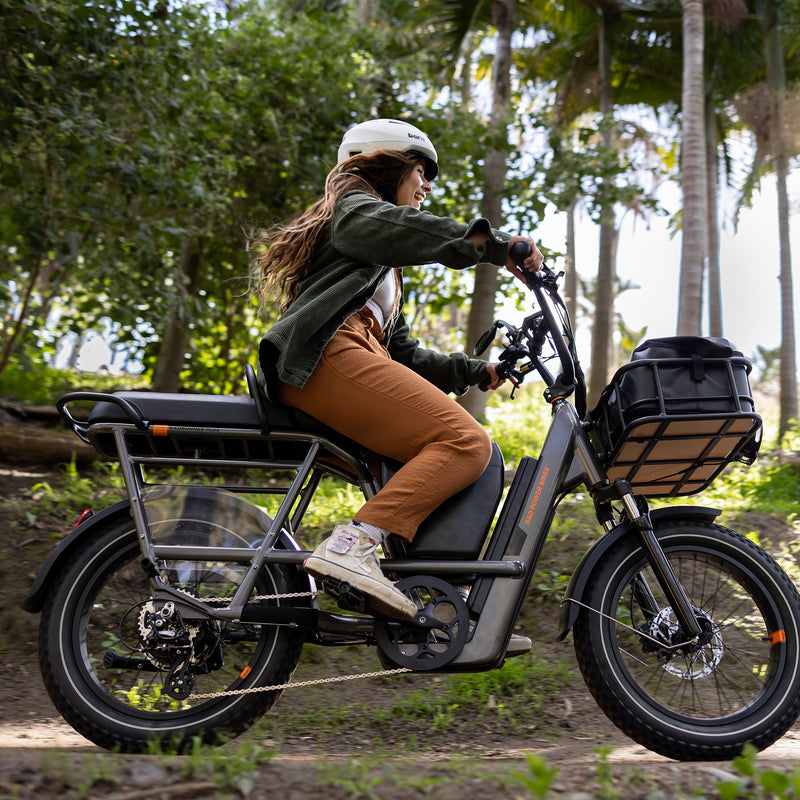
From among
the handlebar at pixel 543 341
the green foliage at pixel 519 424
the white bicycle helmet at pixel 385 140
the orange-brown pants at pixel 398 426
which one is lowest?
the green foliage at pixel 519 424

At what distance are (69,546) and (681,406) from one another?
208 cm

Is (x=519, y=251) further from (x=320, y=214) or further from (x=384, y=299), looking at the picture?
(x=320, y=214)

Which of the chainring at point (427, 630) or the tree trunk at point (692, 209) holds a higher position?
the tree trunk at point (692, 209)

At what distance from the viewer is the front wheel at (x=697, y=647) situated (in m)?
2.43

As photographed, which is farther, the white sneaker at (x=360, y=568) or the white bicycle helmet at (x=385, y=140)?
the white bicycle helmet at (x=385, y=140)

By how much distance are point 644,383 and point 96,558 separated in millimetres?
1924

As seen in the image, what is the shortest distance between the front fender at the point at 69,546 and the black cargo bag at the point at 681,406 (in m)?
1.20

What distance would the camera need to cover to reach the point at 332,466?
2.71 m

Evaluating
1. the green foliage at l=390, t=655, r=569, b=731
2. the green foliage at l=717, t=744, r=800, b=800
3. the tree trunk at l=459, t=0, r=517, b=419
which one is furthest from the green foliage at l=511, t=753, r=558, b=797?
the tree trunk at l=459, t=0, r=517, b=419

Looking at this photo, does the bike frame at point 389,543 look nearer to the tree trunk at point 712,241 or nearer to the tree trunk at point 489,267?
the tree trunk at point 489,267

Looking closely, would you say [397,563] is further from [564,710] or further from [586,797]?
[564,710]

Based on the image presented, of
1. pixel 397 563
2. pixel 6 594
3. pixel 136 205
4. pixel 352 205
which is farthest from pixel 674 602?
pixel 136 205

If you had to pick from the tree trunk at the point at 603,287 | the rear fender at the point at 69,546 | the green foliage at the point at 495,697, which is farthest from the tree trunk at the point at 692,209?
the rear fender at the point at 69,546

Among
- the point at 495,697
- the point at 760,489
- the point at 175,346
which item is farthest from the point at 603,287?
the point at 495,697
